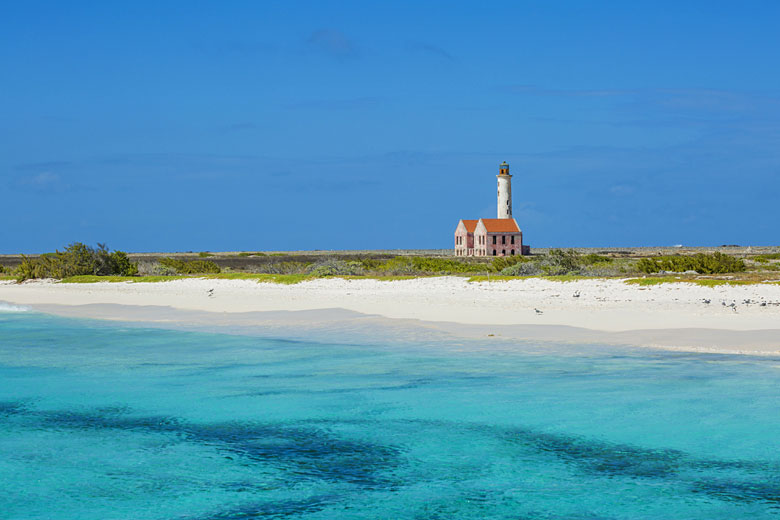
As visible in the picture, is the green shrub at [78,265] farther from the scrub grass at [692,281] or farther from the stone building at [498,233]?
the stone building at [498,233]

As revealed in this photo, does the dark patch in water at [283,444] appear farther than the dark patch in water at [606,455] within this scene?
Yes

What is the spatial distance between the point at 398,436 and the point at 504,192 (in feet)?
266

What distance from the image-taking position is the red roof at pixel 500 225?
8350cm

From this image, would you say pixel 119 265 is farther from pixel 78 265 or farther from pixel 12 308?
pixel 12 308

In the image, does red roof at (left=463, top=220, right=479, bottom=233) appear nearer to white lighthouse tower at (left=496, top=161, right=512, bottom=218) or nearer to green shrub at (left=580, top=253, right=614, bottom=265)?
white lighthouse tower at (left=496, top=161, right=512, bottom=218)

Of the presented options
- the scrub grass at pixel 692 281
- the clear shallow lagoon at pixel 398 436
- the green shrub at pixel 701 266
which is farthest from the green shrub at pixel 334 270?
the clear shallow lagoon at pixel 398 436

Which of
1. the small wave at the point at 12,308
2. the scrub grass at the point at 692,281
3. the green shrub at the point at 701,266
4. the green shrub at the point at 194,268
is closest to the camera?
the scrub grass at the point at 692,281

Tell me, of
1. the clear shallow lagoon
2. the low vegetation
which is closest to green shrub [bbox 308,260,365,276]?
the low vegetation

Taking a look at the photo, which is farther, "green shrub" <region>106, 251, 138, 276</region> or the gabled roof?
the gabled roof

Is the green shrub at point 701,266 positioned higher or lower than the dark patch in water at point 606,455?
higher

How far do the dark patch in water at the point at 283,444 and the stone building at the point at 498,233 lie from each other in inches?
2886

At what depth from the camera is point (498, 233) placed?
83188mm

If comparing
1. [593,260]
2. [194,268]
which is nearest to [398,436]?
[194,268]

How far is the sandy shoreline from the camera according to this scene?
1567 centimetres
